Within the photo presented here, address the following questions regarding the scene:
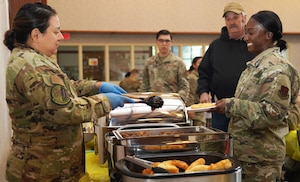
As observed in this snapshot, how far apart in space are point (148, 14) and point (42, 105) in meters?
6.23

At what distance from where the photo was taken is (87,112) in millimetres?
1450

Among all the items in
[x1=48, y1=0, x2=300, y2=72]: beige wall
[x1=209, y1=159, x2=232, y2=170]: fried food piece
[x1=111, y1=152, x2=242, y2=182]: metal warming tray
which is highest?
[x1=48, y1=0, x2=300, y2=72]: beige wall

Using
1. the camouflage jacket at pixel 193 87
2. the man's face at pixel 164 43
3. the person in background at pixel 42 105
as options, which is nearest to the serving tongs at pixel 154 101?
the person in background at pixel 42 105

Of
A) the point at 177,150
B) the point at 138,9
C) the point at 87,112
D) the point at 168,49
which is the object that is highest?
the point at 138,9

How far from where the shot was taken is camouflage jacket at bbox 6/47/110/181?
55.1 inches

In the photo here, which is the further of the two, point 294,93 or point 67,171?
point 294,93

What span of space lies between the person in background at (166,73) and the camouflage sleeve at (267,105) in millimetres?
1850

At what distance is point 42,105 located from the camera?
1.40m

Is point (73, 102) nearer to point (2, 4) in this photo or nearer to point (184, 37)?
point (2, 4)

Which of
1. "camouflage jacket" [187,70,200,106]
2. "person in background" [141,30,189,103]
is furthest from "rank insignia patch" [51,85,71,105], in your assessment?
"camouflage jacket" [187,70,200,106]

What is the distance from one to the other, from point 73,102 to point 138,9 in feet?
20.3

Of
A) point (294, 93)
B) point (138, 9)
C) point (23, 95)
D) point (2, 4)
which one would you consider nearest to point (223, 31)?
point (294, 93)

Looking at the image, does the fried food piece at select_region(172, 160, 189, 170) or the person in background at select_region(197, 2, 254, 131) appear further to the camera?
the person in background at select_region(197, 2, 254, 131)

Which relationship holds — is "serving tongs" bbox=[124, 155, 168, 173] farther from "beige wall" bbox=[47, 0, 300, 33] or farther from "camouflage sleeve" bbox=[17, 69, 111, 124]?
"beige wall" bbox=[47, 0, 300, 33]
